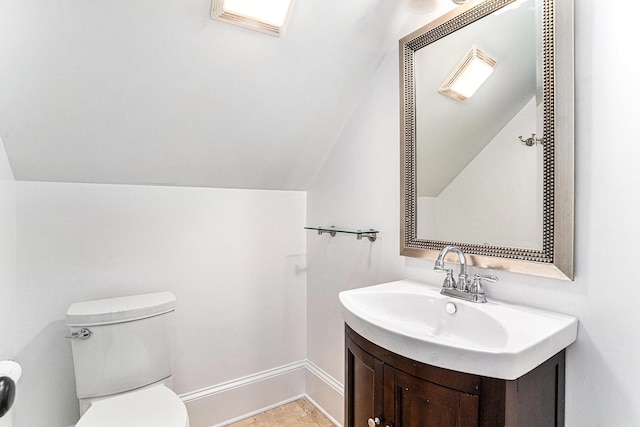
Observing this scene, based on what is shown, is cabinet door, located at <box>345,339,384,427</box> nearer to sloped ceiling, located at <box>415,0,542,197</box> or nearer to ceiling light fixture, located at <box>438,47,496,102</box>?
sloped ceiling, located at <box>415,0,542,197</box>

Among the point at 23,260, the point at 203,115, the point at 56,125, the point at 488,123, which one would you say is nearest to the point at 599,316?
the point at 488,123

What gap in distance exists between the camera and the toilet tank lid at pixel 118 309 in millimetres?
1422

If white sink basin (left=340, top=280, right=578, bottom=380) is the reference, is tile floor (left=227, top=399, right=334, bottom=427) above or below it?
below

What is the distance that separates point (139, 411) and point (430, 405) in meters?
1.11

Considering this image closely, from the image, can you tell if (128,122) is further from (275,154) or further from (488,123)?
(488,123)

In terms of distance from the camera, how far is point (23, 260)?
1.52m

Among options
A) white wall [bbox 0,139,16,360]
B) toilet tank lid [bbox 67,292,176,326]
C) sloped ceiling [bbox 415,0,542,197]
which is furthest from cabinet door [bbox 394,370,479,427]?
white wall [bbox 0,139,16,360]

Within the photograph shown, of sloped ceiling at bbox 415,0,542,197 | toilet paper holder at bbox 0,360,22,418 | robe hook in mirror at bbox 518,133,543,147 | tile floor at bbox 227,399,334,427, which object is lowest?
tile floor at bbox 227,399,334,427

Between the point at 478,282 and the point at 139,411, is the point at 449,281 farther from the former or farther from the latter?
the point at 139,411

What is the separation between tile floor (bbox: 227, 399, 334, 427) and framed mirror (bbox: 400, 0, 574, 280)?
119cm

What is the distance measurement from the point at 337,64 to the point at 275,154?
595 mm

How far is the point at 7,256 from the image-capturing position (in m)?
1.40

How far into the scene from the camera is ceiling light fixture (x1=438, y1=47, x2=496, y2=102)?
128 cm

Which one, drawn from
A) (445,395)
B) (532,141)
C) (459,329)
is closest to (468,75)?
(532,141)
